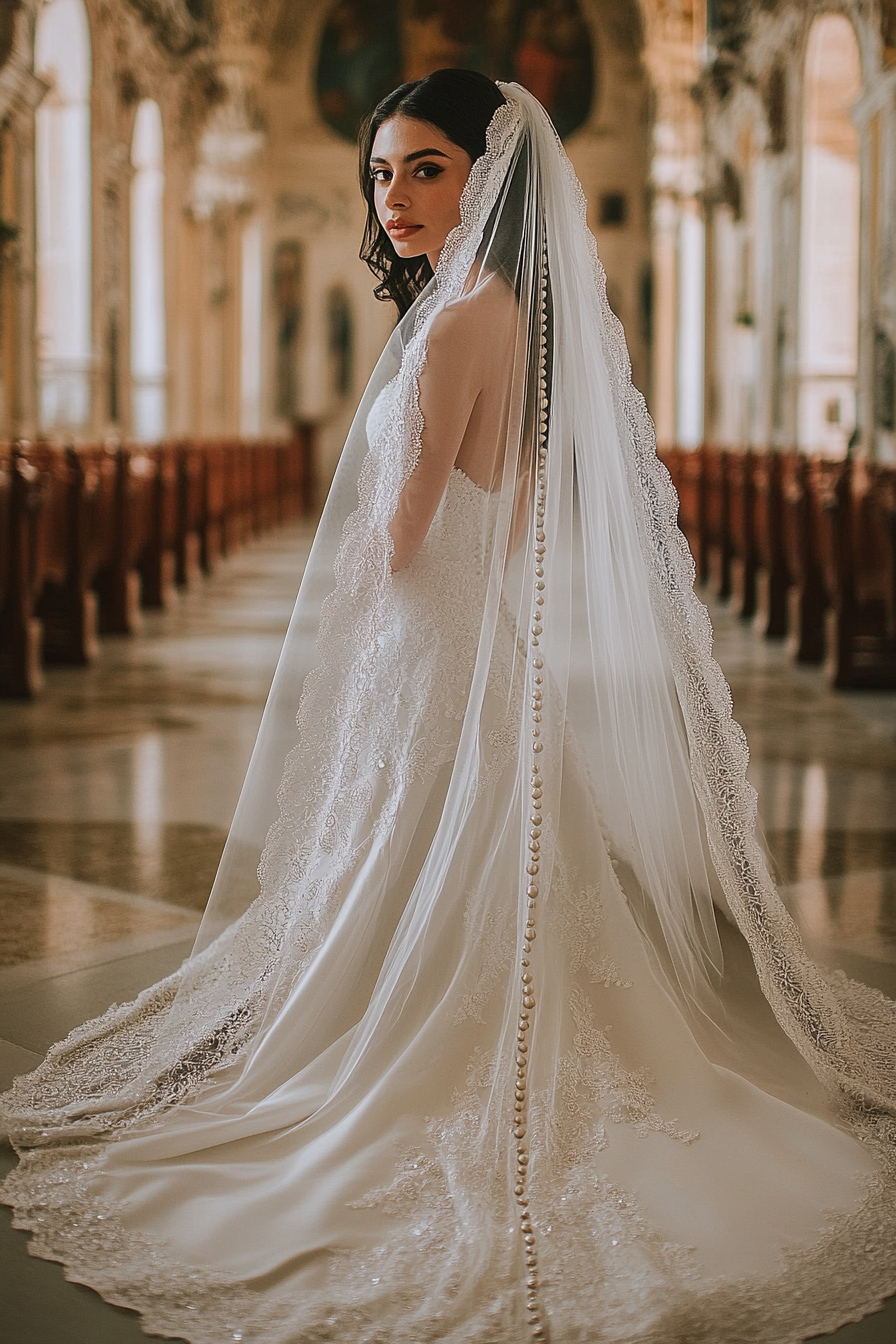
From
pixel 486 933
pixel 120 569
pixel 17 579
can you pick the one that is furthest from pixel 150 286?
pixel 486 933

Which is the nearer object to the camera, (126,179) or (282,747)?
(282,747)

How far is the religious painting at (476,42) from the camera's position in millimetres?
21891

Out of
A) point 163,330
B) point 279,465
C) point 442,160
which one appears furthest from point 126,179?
point 442,160

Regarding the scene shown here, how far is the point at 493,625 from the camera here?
229 centimetres

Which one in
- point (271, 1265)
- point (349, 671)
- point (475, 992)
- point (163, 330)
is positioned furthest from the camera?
point (163, 330)

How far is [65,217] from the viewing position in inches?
535

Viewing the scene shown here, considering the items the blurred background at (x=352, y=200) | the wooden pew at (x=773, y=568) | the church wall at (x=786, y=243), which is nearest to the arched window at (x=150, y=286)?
the blurred background at (x=352, y=200)

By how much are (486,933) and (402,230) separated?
3.65 ft

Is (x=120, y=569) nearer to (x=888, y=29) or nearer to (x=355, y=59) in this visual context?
(x=888, y=29)

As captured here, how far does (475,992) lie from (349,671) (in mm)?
A: 557

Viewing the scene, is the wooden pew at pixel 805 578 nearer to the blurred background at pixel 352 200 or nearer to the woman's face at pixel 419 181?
the blurred background at pixel 352 200

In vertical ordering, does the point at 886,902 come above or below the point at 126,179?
below

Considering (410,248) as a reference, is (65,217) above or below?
above

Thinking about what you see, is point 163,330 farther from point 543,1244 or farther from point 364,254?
point 543,1244
